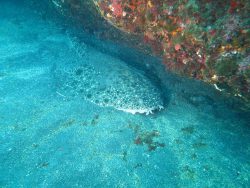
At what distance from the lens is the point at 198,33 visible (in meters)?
3.72

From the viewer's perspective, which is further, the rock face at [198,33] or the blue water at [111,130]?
the blue water at [111,130]

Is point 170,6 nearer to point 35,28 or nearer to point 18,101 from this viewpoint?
point 18,101

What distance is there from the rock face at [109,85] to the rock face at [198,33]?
895 mm

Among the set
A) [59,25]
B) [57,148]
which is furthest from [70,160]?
[59,25]

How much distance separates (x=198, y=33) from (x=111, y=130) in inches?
97.0

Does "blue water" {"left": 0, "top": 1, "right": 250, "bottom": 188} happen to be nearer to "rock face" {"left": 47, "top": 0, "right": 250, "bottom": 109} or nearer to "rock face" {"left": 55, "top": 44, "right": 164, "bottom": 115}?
"rock face" {"left": 55, "top": 44, "right": 164, "bottom": 115}

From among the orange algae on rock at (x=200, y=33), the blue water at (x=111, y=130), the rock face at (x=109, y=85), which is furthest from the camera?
the rock face at (x=109, y=85)

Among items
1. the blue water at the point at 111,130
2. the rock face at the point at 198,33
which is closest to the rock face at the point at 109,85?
the blue water at the point at 111,130

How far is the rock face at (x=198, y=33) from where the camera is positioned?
3.43 m

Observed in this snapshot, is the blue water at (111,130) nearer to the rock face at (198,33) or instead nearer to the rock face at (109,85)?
the rock face at (109,85)

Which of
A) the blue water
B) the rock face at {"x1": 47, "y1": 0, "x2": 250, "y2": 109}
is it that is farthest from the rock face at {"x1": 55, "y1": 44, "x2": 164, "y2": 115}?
the rock face at {"x1": 47, "y1": 0, "x2": 250, "y2": 109}

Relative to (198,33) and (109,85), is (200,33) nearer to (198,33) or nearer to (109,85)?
(198,33)

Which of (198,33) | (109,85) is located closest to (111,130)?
(109,85)

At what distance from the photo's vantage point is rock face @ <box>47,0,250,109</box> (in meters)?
3.43
